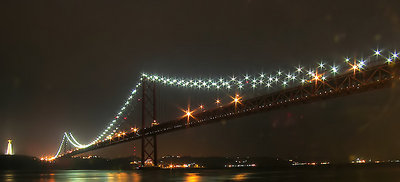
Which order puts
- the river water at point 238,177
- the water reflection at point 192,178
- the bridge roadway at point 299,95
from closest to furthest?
the river water at point 238,177 < the water reflection at point 192,178 < the bridge roadway at point 299,95

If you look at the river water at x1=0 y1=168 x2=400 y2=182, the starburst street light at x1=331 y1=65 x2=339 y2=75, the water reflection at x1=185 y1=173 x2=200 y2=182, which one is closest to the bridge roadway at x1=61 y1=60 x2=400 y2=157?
the starburst street light at x1=331 y1=65 x2=339 y2=75

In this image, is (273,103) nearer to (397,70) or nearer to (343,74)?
(343,74)

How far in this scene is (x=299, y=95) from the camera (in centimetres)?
4044

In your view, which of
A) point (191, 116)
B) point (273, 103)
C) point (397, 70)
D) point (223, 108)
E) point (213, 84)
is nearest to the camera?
point (397, 70)

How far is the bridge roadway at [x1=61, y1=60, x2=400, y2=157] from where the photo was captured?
3195 centimetres

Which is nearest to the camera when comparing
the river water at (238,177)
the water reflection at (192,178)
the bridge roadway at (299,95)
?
the river water at (238,177)

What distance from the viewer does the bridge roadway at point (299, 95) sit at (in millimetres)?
31947

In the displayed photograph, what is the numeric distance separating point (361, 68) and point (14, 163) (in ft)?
395

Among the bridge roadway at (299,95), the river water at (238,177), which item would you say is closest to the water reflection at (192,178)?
the river water at (238,177)

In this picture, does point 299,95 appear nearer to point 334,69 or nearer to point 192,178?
point 334,69

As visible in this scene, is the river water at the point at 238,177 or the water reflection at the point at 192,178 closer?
the river water at the point at 238,177

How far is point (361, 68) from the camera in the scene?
3291 cm

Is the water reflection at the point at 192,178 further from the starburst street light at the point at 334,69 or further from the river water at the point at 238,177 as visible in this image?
the starburst street light at the point at 334,69

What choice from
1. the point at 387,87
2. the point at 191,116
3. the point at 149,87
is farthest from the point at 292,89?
the point at 149,87
